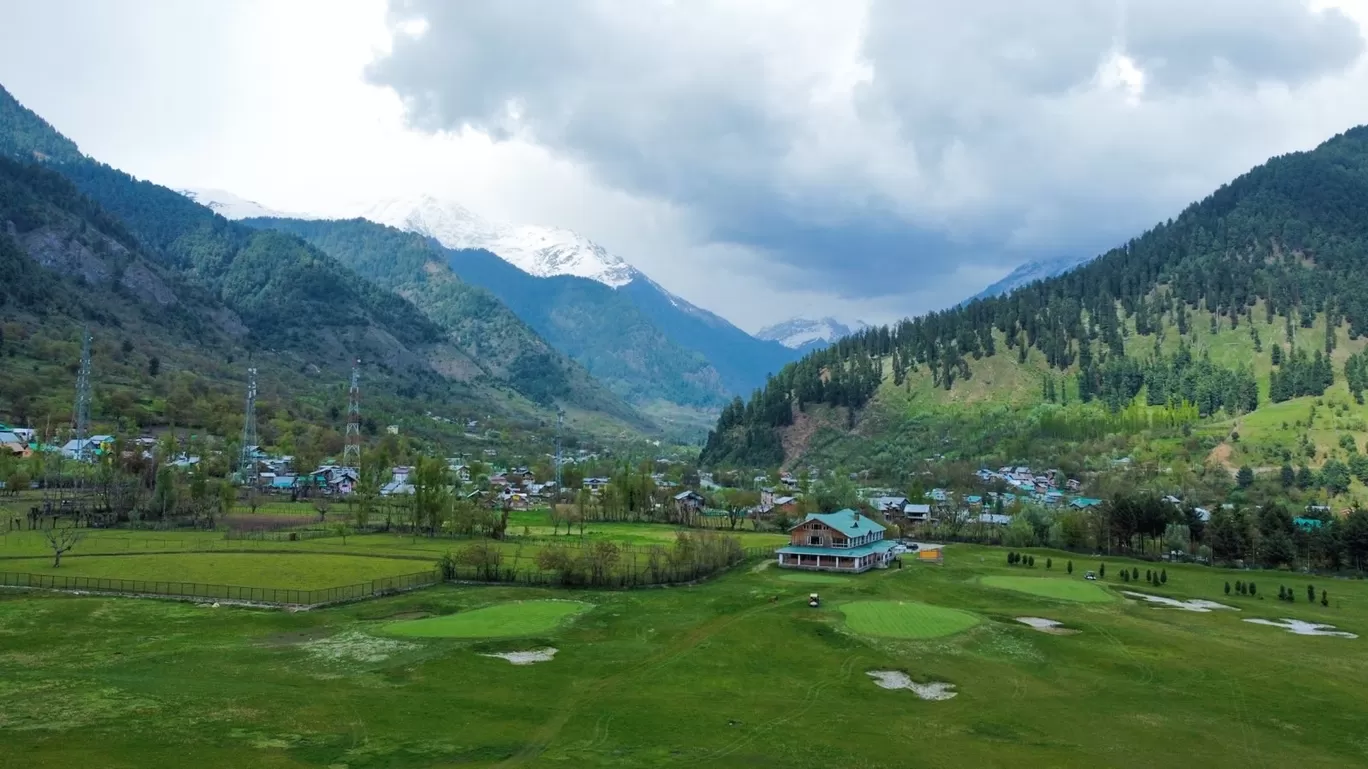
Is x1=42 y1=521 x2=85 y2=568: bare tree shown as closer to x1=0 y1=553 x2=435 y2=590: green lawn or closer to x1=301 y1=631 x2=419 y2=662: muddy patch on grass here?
x1=0 y1=553 x2=435 y2=590: green lawn

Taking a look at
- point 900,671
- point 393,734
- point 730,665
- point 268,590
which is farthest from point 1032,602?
point 268,590

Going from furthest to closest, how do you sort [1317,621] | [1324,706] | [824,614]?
[1317,621] < [824,614] < [1324,706]

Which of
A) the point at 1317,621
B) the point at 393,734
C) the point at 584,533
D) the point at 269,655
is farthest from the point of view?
the point at 584,533

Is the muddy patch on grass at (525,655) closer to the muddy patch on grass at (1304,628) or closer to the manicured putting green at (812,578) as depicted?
the manicured putting green at (812,578)

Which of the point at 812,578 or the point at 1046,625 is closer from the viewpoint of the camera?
the point at 1046,625

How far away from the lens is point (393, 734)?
41406 millimetres

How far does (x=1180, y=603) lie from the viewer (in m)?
84.3

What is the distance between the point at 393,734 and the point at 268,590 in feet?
131

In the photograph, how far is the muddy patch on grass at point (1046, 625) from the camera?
68319 millimetres

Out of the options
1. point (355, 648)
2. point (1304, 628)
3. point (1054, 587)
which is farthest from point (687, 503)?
point (355, 648)

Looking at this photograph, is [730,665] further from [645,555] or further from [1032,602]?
[645,555]

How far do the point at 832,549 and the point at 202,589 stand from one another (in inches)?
2433

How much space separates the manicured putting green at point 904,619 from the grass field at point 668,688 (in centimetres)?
41

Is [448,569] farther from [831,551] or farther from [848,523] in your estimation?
[848,523]
